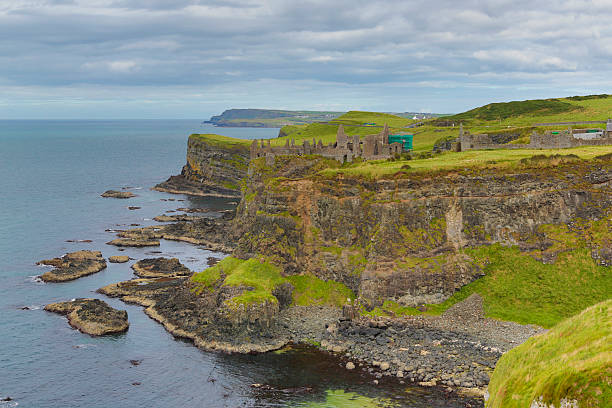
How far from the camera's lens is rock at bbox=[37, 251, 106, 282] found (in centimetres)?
9948

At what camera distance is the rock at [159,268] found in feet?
330

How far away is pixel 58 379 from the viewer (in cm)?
6338

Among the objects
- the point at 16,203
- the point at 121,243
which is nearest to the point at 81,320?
the point at 121,243

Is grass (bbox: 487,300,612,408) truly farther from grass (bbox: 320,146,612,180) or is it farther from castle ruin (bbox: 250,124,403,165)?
castle ruin (bbox: 250,124,403,165)

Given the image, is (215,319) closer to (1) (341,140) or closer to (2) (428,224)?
(2) (428,224)

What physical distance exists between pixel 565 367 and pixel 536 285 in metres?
50.0

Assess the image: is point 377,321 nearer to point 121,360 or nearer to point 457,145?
point 121,360

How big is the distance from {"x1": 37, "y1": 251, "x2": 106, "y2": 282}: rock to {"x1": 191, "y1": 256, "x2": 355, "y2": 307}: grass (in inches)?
1102

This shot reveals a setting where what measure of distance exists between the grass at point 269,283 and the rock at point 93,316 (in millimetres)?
11891

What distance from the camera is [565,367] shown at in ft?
88.5

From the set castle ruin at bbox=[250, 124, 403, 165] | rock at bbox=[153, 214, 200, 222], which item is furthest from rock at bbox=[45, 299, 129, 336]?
rock at bbox=[153, 214, 200, 222]

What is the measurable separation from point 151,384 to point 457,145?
211 feet

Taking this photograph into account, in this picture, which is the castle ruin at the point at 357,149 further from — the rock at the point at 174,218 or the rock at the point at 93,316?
the rock at the point at 174,218

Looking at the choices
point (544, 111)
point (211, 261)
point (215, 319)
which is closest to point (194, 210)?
point (211, 261)
